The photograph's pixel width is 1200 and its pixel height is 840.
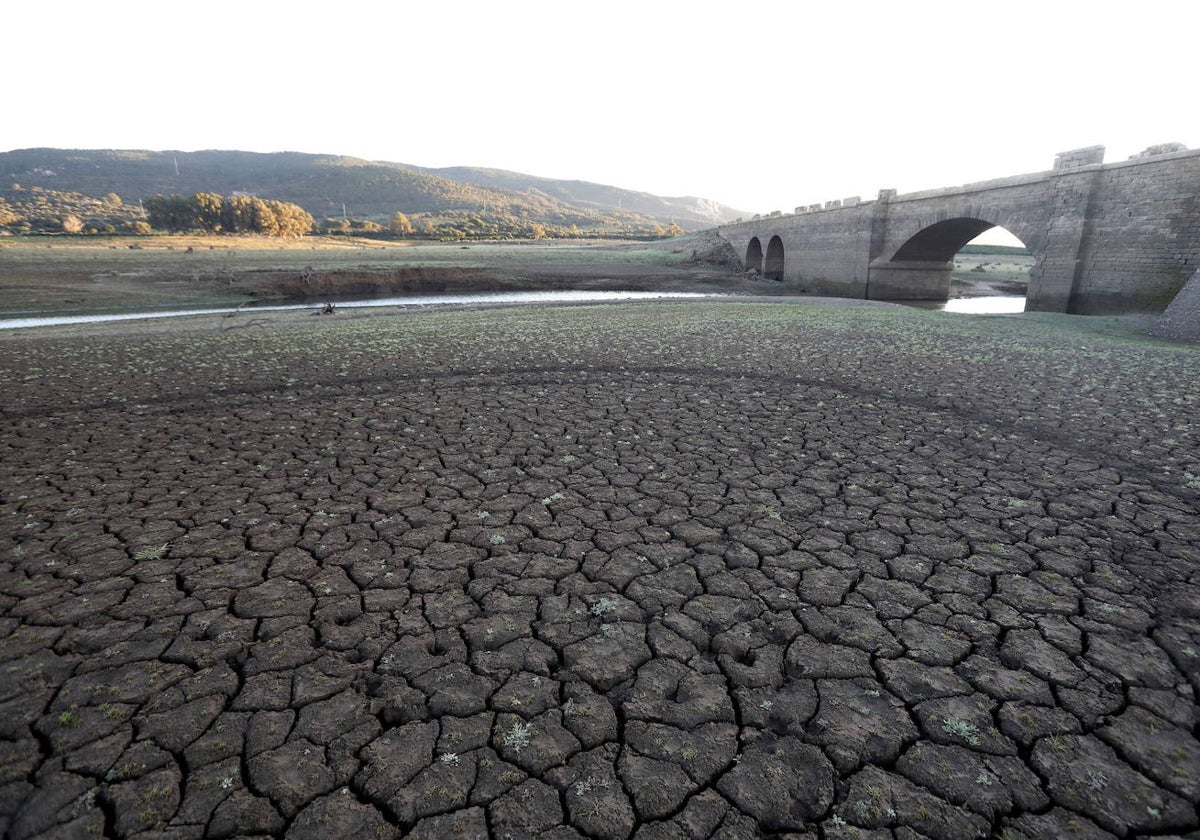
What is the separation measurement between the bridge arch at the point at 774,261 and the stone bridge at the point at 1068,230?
45.0 feet

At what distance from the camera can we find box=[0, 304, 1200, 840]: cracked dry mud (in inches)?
92.7

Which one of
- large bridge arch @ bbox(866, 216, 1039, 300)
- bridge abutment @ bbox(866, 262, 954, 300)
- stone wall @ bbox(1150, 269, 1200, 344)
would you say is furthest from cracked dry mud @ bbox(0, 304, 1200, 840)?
bridge abutment @ bbox(866, 262, 954, 300)

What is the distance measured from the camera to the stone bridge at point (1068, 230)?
674 inches

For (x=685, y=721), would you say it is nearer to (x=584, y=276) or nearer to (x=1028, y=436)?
(x=1028, y=436)

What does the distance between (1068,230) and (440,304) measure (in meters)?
25.5

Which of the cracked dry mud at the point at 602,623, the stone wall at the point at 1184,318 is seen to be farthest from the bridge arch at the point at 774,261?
the cracked dry mud at the point at 602,623

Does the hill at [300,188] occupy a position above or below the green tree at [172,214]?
above

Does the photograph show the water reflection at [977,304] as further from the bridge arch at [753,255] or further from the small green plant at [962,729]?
the small green plant at [962,729]

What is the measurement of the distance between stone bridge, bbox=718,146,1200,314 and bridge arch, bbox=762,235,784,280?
540 inches

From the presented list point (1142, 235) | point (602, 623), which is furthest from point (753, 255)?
point (602, 623)

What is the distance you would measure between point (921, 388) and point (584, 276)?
3214cm

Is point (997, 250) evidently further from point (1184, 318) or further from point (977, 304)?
point (1184, 318)

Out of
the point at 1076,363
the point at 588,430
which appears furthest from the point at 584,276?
the point at 588,430

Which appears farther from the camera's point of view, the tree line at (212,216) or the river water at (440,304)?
the tree line at (212,216)
